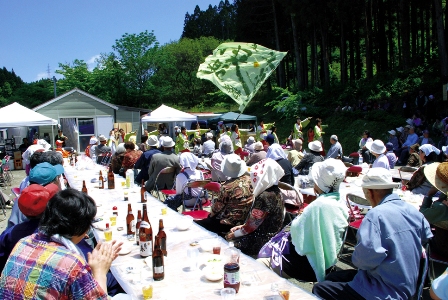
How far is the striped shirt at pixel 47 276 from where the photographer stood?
1938 mm

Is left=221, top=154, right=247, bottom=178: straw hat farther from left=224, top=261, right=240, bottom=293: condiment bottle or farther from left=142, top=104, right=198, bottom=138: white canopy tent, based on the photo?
left=142, top=104, right=198, bottom=138: white canopy tent

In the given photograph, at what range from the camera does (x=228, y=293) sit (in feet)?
8.38

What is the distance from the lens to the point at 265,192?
4.23 m

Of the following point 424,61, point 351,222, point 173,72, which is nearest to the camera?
point 351,222

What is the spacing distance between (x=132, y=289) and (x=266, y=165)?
2.06 m

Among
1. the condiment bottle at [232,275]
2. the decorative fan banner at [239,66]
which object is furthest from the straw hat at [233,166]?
the condiment bottle at [232,275]

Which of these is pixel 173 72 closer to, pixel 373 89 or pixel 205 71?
pixel 373 89

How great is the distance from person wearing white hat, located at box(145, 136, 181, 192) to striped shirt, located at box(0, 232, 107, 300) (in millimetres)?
5667

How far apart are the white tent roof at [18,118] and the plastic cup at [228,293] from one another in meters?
14.9

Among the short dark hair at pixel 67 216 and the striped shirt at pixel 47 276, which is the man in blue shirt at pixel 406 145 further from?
the striped shirt at pixel 47 276

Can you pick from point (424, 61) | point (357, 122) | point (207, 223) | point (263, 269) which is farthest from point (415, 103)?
point (263, 269)

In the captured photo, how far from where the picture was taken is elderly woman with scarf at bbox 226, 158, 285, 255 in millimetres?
4219

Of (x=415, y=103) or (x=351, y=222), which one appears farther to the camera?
(x=415, y=103)

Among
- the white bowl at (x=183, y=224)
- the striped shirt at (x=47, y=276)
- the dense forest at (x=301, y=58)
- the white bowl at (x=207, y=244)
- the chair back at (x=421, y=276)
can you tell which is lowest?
the chair back at (x=421, y=276)
